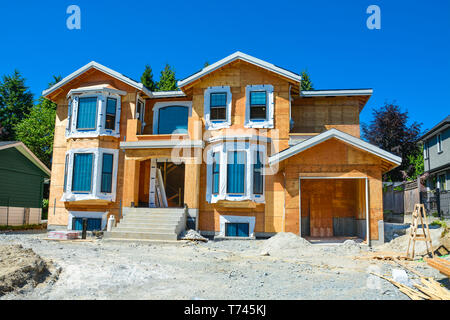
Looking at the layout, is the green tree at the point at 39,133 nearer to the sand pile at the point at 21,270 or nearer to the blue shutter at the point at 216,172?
the blue shutter at the point at 216,172

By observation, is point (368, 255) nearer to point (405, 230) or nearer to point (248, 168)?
point (405, 230)

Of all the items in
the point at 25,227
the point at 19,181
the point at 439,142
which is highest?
the point at 439,142

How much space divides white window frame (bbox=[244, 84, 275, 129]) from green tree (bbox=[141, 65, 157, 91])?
22.2m

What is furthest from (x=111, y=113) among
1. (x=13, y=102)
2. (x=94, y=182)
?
(x=13, y=102)

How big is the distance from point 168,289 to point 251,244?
8290 mm

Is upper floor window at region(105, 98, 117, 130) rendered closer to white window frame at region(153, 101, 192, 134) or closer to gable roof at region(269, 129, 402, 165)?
white window frame at region(153, 101, 192, 134)

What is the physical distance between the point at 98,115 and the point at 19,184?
8.42 m

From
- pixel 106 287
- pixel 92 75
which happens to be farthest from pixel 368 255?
pixel 92 75

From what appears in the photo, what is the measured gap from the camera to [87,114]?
62.7ft

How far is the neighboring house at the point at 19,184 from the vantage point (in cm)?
2197

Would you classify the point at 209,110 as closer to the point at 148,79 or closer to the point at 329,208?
the point at 329,208

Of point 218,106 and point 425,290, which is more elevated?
point 218,106

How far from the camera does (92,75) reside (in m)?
20.2

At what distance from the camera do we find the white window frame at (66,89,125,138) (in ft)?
62.1
